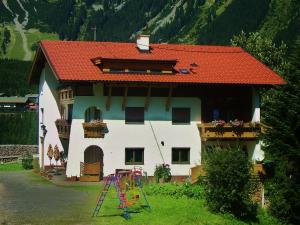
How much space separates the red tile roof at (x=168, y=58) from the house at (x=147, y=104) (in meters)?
0.07

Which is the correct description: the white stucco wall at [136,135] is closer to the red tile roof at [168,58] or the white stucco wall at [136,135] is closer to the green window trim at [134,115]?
the green window trim at [134,115]

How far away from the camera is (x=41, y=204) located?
26.5 m

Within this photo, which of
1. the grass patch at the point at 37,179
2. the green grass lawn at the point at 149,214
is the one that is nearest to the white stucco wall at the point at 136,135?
the grass patch at the point at 37,179

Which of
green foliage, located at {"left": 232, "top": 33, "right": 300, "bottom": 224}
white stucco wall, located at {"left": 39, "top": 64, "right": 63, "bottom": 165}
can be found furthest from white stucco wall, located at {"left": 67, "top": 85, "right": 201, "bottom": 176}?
green foliage, located at {"left": 232, "top": 33, "right": 300, "bottom": 224}

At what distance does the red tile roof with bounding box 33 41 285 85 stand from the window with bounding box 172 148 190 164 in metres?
4.61

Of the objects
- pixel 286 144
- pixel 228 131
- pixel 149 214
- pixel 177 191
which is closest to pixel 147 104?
pixel 228 131

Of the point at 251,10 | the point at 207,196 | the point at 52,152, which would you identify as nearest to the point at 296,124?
the point at 207,196

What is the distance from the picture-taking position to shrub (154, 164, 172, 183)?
119ft

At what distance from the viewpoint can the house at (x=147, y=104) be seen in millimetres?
35656

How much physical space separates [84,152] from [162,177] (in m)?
5.19

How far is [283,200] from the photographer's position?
2961 cm

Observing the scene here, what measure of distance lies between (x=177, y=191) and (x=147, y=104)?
25.4ft

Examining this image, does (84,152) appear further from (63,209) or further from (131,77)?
(63,209)

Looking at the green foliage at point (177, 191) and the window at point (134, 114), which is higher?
the window at point (134, 114)
